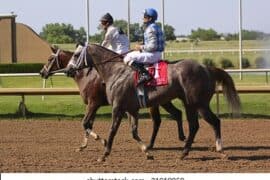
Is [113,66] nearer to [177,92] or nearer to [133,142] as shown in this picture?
[177,92]

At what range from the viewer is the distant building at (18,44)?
55500 mm

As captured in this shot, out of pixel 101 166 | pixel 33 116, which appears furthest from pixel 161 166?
pixel 33 116

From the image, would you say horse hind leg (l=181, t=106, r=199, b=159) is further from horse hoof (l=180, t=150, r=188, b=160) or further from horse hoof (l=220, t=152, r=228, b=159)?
horse hoof (l=220, t=152, r=228, b=159)

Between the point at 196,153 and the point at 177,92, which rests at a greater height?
the point at 177,92

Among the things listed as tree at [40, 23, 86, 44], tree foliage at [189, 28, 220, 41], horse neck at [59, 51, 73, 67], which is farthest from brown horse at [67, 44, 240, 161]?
tree foliage at [189, 28, 220, 41]

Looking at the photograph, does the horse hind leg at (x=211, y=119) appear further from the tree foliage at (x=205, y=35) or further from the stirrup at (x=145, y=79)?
the tree foliage at (x=205, y=35)

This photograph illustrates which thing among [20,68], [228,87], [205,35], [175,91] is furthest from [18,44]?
[175,91]

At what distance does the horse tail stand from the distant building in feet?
145

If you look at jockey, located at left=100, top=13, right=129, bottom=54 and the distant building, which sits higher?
the distant building

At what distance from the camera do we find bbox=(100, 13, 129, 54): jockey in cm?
1224

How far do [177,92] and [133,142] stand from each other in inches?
108

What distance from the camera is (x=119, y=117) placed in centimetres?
1082

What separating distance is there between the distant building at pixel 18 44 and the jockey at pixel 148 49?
44.5m

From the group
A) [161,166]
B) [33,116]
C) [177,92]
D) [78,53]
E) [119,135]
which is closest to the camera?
[161,166]
